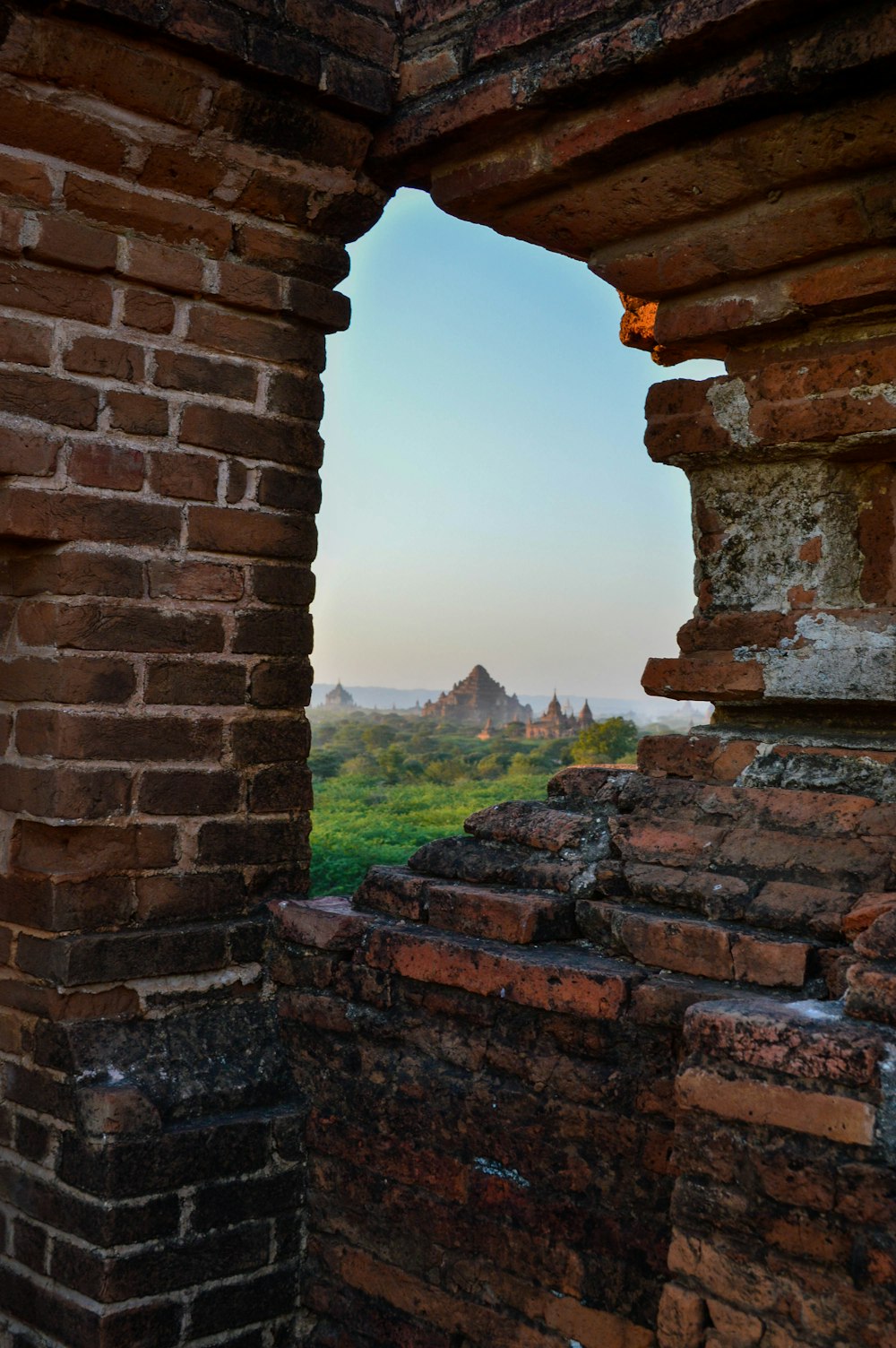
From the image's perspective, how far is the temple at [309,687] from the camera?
2262 mm

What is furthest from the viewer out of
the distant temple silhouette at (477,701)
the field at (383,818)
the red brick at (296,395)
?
the distant temple silhouette at (477,701)

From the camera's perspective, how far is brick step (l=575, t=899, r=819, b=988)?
6.62 feet

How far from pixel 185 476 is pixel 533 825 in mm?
1133

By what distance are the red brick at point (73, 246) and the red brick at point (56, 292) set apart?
3 cm

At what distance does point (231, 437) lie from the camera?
2818 mm

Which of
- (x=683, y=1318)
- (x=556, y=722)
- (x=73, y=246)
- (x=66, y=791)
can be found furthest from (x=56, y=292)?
(x=556, y=722)

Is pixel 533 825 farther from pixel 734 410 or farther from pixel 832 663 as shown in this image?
pixel 734 410

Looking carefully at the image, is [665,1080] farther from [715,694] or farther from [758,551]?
[758,551]

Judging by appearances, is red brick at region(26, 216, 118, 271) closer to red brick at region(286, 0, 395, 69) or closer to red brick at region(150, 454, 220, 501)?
red brick at region(150, 454, 220, 501)

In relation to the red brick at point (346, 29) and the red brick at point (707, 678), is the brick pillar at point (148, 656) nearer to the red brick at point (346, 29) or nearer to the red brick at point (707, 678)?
the red brick at point (346, 29)

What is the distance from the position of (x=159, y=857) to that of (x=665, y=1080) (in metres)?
1.25

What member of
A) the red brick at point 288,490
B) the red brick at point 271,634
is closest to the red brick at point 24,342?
the red brick at point 288,490

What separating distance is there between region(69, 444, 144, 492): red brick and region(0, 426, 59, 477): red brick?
48mm

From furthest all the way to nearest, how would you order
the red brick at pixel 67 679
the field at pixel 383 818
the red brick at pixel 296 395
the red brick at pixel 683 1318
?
1. the field at pixel 383 818
2. the red brick at pixel 296 395
3. the red brick at pixel 67 679
4. the red brick at pixel 683 1318
